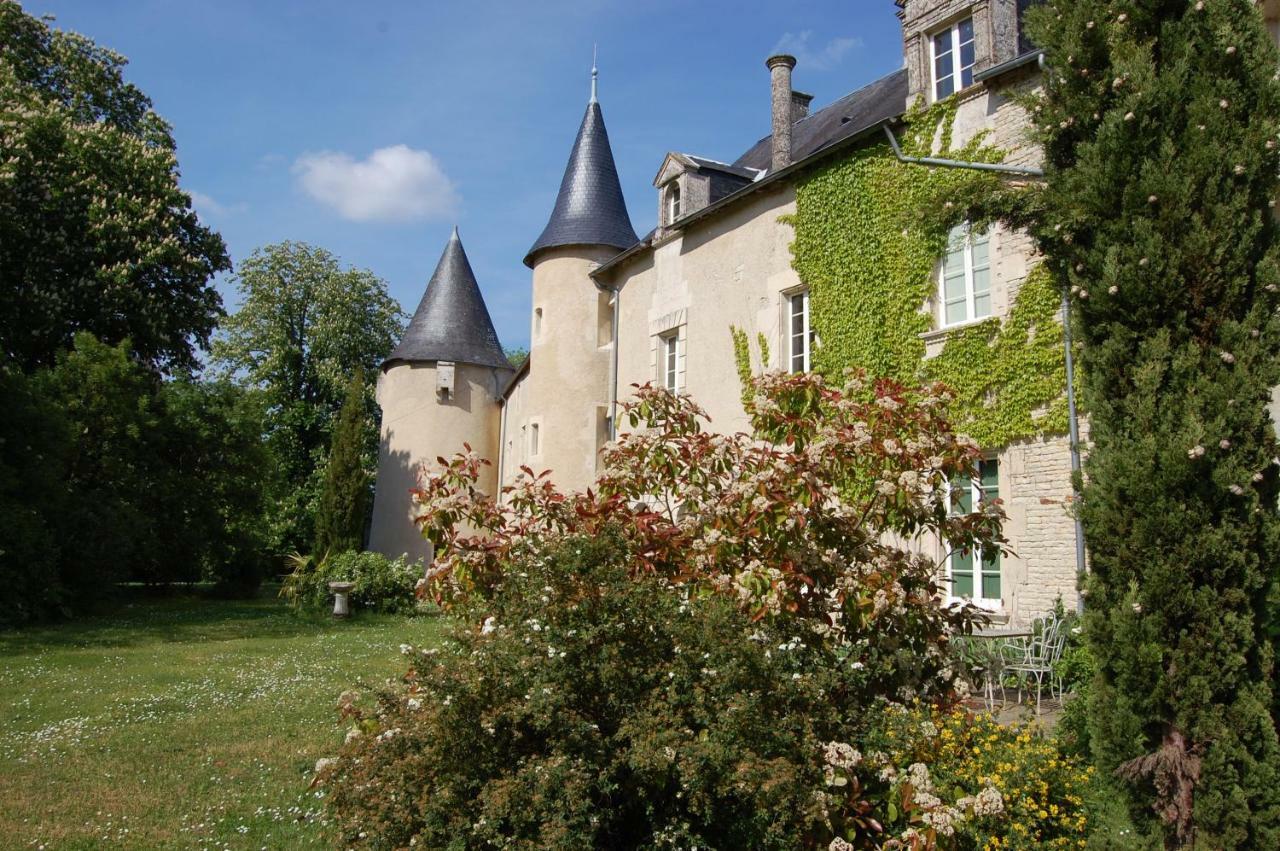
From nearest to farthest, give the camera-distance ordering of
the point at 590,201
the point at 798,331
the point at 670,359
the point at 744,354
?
1. the point at 798,331
2. the point at 744,354
3. the point at 670,359
4. the point at 590,201

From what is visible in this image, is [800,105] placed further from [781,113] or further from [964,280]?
[964,280]

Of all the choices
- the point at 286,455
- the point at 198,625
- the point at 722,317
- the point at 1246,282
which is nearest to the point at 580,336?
the point at 722,317

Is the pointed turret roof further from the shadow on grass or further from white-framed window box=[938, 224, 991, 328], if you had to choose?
white-framed window box=[938, 224, 991, 328]

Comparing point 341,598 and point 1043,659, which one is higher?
point 1043,659

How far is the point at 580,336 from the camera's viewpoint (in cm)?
1875

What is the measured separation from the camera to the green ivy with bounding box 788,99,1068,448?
9.78 m

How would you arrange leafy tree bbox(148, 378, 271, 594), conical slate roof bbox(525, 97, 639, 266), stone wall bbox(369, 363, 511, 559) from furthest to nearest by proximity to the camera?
stone wall bbox(369, 363, 511, 559)
leafy tree bbox(148, 378, 271, 594)
conical slate roof bbox(525, 97, 639, 266)

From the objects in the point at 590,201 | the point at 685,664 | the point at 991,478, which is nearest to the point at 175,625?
the point at 590,201

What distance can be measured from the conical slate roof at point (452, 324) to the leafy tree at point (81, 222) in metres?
6.00

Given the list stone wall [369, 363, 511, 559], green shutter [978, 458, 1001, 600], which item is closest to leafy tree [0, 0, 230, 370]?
stone wall [369, 363, 511, 559]

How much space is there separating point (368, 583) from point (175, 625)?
3354 millimetres

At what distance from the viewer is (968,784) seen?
411cm

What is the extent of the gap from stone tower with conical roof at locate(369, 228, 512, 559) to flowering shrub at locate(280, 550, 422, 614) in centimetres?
665

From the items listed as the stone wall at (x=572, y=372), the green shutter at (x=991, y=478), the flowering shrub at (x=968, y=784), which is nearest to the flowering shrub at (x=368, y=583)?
the stone wall at (x=572, y=372)
